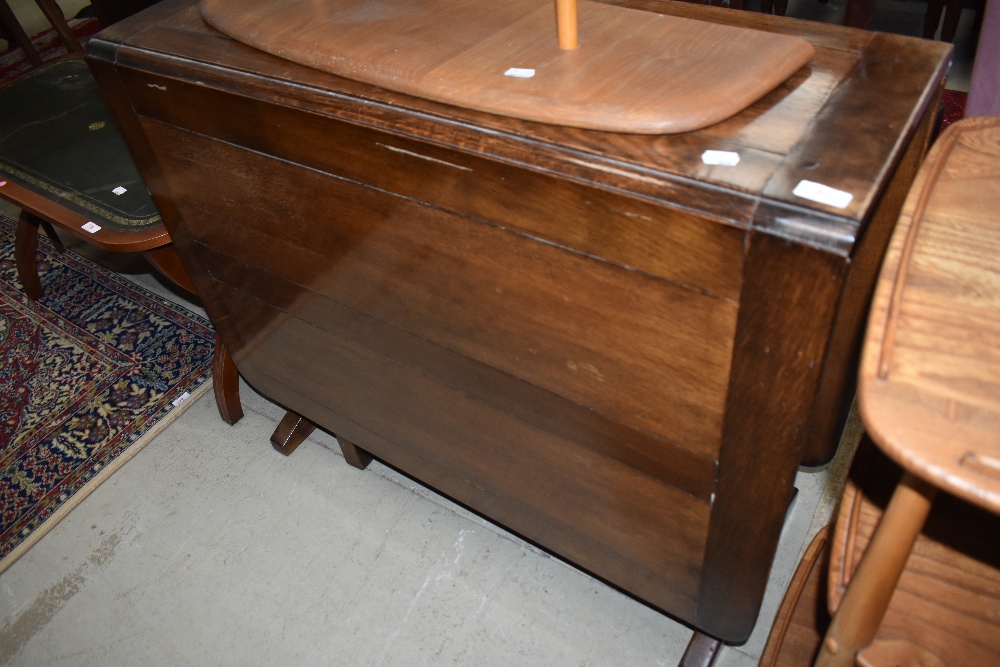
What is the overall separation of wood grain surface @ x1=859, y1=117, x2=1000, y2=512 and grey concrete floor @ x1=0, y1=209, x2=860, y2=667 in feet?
3.04

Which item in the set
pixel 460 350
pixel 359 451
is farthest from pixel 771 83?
pixel 359 451

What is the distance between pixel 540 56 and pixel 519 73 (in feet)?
0.15

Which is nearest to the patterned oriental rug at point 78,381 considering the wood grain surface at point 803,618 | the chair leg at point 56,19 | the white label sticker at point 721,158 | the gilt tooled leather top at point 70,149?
the gilt tooled leather top at point 70,149

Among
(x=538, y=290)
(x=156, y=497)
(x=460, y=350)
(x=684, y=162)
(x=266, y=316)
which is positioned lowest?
(x=156, y=497)

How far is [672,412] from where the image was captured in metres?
0.83

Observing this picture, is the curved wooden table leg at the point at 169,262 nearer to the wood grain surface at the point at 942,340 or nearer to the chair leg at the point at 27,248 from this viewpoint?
the chair leg at the point at 27,248

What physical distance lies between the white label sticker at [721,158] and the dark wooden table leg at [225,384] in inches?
52.2

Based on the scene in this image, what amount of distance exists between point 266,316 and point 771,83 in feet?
2.99

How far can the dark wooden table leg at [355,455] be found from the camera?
158cm

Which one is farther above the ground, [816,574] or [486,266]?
[486,266]

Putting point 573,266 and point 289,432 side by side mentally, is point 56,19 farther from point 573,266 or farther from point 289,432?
point 573,266

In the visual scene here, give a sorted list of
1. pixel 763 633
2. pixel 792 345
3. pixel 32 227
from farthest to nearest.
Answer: pixel 32 227 → pixel 763 633 → pixel 792 345

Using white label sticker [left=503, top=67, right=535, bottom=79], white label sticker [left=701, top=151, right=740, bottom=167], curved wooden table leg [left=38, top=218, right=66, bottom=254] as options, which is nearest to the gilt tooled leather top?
curved wooden table leg [left=38, top=218, right=66, bottom=254]

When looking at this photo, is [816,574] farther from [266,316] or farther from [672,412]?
[266,316]
